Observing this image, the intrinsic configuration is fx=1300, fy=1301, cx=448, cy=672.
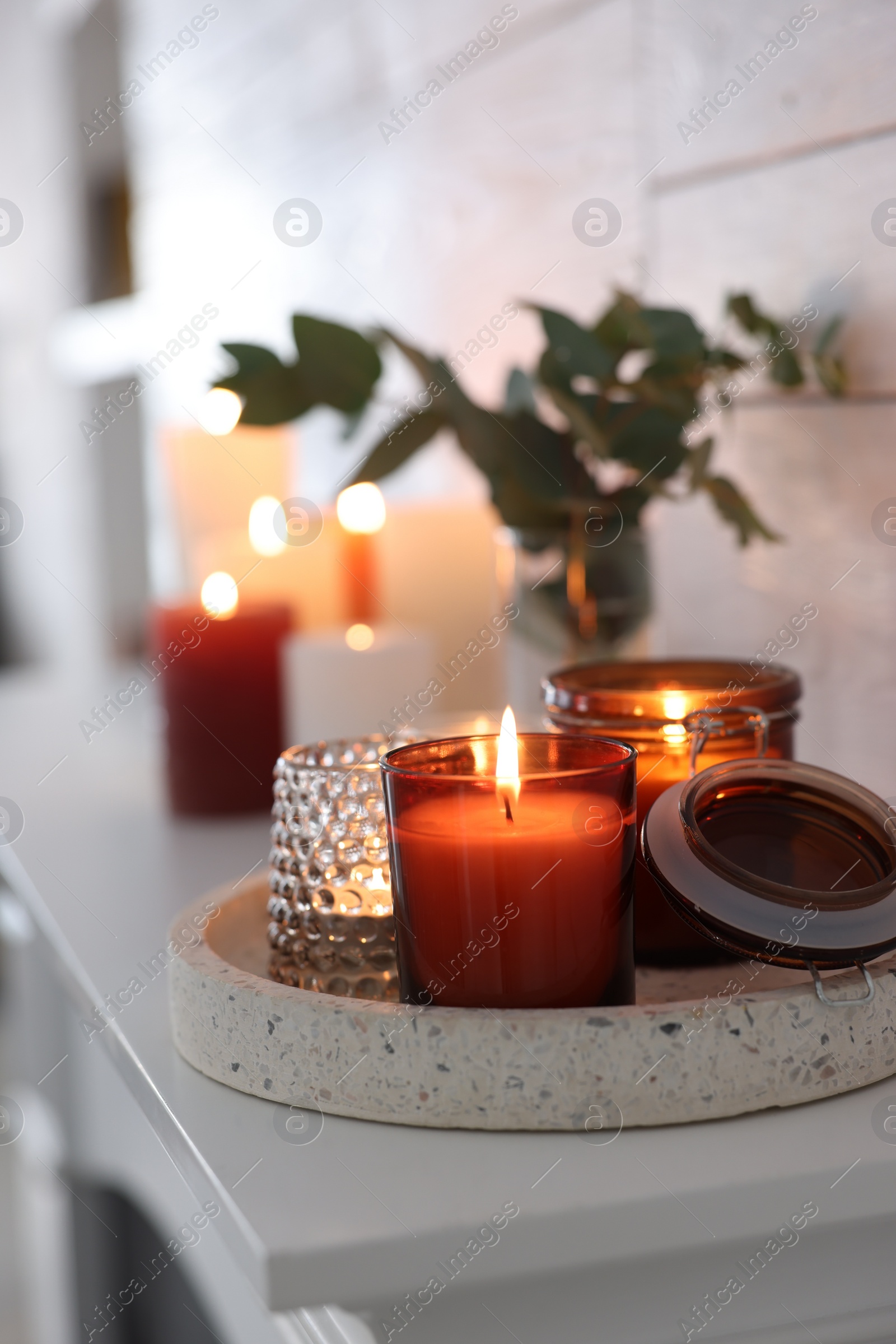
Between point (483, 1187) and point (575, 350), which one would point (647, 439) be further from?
point (483, 1187)

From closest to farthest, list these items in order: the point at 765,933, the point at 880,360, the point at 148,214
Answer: the point at 765,933
the point at 880,360
the point at 148,214

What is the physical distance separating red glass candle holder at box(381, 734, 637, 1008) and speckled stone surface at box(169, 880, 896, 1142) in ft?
0.06

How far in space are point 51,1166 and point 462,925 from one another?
1.01 m

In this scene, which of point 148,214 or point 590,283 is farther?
point 148,214

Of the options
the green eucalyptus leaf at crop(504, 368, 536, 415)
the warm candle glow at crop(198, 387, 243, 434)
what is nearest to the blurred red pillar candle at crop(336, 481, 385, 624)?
the warm candle glow at crop(198, 387, 243, 434)

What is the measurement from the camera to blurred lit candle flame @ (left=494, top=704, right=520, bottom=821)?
1.22 ft

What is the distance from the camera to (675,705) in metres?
0.48

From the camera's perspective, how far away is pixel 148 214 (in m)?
1.97

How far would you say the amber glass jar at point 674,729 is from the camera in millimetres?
463

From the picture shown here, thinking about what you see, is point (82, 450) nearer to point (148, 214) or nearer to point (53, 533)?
point (53, 533)

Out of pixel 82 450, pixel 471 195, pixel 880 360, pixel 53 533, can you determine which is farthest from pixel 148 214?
pixel 880 360

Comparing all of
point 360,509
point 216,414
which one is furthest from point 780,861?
point 216,414

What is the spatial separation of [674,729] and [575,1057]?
153 mm

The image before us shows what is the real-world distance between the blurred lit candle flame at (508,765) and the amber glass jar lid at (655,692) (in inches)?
3.2
